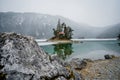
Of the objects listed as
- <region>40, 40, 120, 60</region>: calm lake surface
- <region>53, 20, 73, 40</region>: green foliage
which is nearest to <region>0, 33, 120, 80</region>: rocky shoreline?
<region>40, 40, 120, 60</region>: calm lake surface

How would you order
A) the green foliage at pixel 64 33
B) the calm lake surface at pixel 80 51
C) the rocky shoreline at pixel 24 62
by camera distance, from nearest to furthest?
the rocky shoreline at pixel 24 62 < the calm lake surface at pixel 80 51 < the green foliage at pixel 64 33

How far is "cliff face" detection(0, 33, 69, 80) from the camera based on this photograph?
5579mm

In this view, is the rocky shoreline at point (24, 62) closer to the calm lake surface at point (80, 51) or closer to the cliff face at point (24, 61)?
the cliff face at point (24, 61)

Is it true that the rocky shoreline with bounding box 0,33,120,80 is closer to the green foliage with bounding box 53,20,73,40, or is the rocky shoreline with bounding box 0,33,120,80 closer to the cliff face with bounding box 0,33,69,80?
the cliff face with bounding box 0,33,69,80

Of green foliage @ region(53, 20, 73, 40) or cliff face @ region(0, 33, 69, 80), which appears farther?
green foliage @ region(53, 20, 73, 40)

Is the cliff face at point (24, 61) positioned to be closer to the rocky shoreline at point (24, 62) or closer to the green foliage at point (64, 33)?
the rocky shoreline at point (24, 62)

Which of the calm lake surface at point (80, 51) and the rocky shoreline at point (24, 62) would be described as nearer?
the rocky shoreline at point (24, 62)

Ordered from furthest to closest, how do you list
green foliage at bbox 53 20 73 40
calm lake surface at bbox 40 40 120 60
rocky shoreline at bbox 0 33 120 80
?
green foliage at bbox 53 20 73 40 → calm lake surface at bbox 40 40 120 60 → rocky shoreline at bbox 0 33 120 80

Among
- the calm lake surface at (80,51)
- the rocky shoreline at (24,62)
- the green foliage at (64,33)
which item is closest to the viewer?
the rocky shoreline at (24,62)

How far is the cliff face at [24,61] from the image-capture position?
558cm

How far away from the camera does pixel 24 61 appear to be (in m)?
5.92

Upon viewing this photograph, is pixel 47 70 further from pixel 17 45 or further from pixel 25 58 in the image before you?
pixel 17 45

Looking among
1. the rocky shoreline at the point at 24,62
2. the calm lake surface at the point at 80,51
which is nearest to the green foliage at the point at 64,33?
the calm lake surface at the point at 80,51

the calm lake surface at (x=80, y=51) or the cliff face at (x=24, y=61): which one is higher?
the cliff face at (x=24, y=61)
